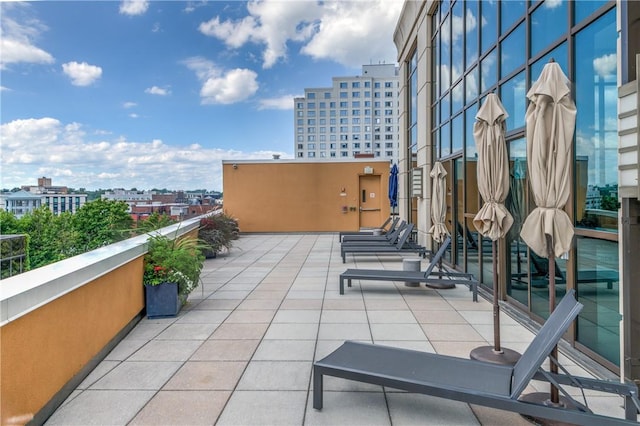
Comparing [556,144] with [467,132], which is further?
[467,132]

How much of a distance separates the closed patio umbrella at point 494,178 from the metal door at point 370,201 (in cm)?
1355

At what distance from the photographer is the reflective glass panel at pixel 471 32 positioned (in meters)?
7.02

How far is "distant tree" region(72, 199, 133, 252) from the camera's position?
32.9ft

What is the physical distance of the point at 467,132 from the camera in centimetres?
736

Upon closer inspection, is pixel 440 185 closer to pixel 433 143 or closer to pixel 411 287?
pixel 411 287

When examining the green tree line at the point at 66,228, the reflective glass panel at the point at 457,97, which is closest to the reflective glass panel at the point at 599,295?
the reflective glass panel at the point at 457,97

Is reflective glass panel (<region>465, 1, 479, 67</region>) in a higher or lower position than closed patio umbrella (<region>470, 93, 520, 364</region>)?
higher

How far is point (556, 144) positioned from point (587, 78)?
5.41ft

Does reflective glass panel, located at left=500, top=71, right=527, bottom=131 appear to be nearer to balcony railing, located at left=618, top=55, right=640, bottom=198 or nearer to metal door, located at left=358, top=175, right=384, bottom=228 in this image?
balcony railing, located at left=618, top=55, right=640, bottom=198

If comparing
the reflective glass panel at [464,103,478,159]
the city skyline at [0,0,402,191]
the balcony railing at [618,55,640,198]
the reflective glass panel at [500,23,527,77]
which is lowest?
the balcony railing at [618,55,640,198]

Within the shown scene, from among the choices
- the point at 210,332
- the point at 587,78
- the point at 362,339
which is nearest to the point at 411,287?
the point at 362,339

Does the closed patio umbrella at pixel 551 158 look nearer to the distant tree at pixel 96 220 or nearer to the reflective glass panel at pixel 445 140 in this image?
the reflective glass panel at pixel 445 140

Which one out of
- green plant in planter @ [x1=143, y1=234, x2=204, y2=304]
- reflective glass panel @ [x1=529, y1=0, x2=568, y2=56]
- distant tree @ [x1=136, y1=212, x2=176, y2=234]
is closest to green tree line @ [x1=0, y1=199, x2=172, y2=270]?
distant tree @ [x1=136, y1=212, x2=176, y2=234]

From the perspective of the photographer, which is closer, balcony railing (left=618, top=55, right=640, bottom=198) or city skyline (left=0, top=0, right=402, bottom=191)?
balcony railing (left=618, top=55, right=640, bottom=198)
